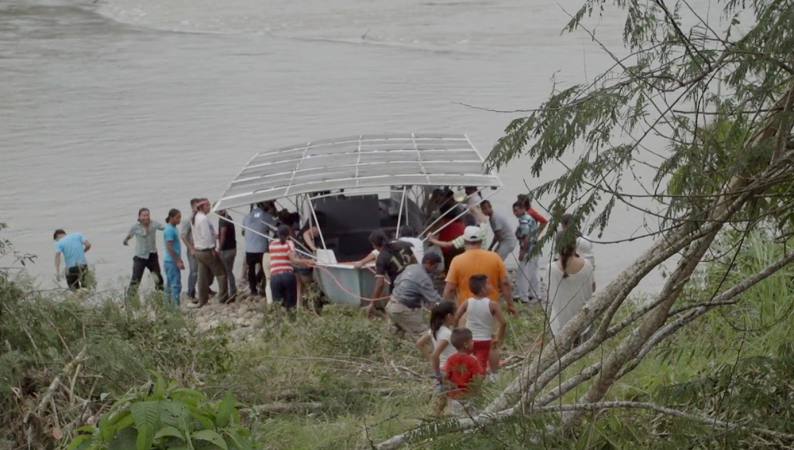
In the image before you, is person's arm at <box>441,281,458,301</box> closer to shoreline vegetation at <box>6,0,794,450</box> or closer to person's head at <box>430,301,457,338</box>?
shoreline vegetation at <box>6,0,794,450</box>

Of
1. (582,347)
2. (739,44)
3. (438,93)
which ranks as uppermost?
Answer: (438,93)

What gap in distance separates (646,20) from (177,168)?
2061 cm

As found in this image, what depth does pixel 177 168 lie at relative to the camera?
86.6 ft

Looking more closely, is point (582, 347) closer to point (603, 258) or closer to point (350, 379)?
point (350, 379)

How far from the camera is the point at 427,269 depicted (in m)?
12.9

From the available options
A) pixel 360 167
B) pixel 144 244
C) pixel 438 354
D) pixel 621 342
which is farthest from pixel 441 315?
pixel 144 244

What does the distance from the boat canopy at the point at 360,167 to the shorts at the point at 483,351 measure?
5.95 m

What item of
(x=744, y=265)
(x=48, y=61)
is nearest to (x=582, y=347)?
(x=744, y=265)

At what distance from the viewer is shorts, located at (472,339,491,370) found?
384 inches

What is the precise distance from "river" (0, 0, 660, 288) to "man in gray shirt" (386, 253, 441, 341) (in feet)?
19.3

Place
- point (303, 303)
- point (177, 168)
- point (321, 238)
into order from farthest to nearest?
point (177, 168)
point (321, 238)
point (303, 303)

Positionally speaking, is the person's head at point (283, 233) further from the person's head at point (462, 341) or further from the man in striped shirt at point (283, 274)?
the person's head at point (462, 341)

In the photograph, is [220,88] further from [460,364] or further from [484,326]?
[460,364]

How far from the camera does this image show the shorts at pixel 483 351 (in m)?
9.74
